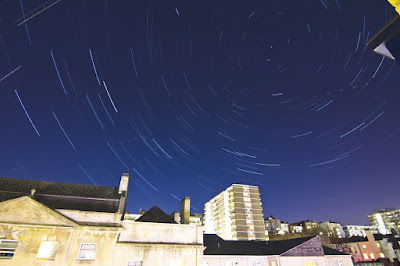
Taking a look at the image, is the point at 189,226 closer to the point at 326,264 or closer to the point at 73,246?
the point at 73,246

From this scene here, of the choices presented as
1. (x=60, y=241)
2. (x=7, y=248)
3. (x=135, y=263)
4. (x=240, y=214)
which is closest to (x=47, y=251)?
(x=60, y=241)

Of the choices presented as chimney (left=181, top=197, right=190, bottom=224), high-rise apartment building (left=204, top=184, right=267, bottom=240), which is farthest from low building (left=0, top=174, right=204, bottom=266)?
high-rise apartment building (left=204, top=184, right=267, bottom=240)

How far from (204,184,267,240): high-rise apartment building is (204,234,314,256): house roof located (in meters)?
86.6

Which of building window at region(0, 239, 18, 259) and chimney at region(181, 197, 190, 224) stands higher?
chimney at region(181, 197, 190, 224)

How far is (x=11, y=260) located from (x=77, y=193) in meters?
9.37

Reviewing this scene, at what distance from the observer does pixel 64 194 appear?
26.8 metres

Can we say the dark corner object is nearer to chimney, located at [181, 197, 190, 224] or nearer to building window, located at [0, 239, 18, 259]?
building window, located at [0, 239, 18, 259]

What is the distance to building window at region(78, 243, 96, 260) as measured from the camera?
823 inches

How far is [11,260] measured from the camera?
19219 mm

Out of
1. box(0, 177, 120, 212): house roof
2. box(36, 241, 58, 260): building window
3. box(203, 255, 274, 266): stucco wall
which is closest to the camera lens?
box(36, 241, 58, 260): building window

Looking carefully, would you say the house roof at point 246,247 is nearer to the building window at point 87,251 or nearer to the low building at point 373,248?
the building window at point 87,251

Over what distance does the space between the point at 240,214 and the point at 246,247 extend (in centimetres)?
9094

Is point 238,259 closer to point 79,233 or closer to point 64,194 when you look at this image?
point 79,233

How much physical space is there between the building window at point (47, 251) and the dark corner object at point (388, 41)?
26467 mm
